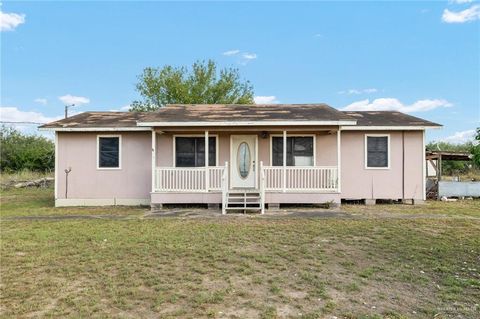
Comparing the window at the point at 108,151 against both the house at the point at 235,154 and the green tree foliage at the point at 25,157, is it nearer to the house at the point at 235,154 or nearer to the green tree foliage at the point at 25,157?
the house at the point at 235,154

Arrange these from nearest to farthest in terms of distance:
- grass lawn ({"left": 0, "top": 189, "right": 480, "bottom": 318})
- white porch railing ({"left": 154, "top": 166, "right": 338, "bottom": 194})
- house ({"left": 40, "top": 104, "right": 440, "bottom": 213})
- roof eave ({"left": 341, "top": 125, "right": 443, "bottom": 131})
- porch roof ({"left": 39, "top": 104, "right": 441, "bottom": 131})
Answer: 1. grass lawn ({"left": 0, "top": 189, "right": 480, "bottom": 318})
2. porch roof ({"left": 39, "top": 104, "right": 441, "bottom": 131})
3. white porch railing ({"left": 154, "top": 166, "right": 338, "bottom": 194})
4. roof eave ({"left": 341, "top": 125, "right": 443, "bottom": 131})
5. house ({"left": 40, "top": 104, "right": 440, "bottom": 213})

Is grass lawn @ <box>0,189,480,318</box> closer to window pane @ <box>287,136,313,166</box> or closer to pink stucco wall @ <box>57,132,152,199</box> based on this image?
pink stucco wall @ <box>57,132,152,199</box>

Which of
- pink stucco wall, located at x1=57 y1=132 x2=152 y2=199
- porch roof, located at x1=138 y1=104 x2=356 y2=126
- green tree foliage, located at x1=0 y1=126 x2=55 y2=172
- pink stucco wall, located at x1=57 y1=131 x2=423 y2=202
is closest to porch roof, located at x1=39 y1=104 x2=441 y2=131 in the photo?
porch roof, located at x1=138 y1=104 x2=356 y2=126

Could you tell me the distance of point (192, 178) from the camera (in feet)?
35.3

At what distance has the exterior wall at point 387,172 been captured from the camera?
39.2 ft

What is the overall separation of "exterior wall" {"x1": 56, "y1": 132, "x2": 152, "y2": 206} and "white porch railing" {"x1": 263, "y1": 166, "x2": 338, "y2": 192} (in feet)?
14.9

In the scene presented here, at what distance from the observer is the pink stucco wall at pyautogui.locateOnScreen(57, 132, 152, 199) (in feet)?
39.1

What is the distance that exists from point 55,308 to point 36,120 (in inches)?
1219

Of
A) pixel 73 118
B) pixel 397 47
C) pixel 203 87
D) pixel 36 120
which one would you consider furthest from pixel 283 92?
pixel 36 120

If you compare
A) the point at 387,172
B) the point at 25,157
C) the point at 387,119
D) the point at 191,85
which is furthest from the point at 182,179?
the point at 25,157

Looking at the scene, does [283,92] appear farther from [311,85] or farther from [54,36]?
[54,36]

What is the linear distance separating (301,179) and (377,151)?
134 inches

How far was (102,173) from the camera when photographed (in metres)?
11.9

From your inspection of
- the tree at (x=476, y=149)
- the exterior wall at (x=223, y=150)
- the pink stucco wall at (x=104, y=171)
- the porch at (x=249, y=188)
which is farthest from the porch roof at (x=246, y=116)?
the tree at (x=476, y=149)
